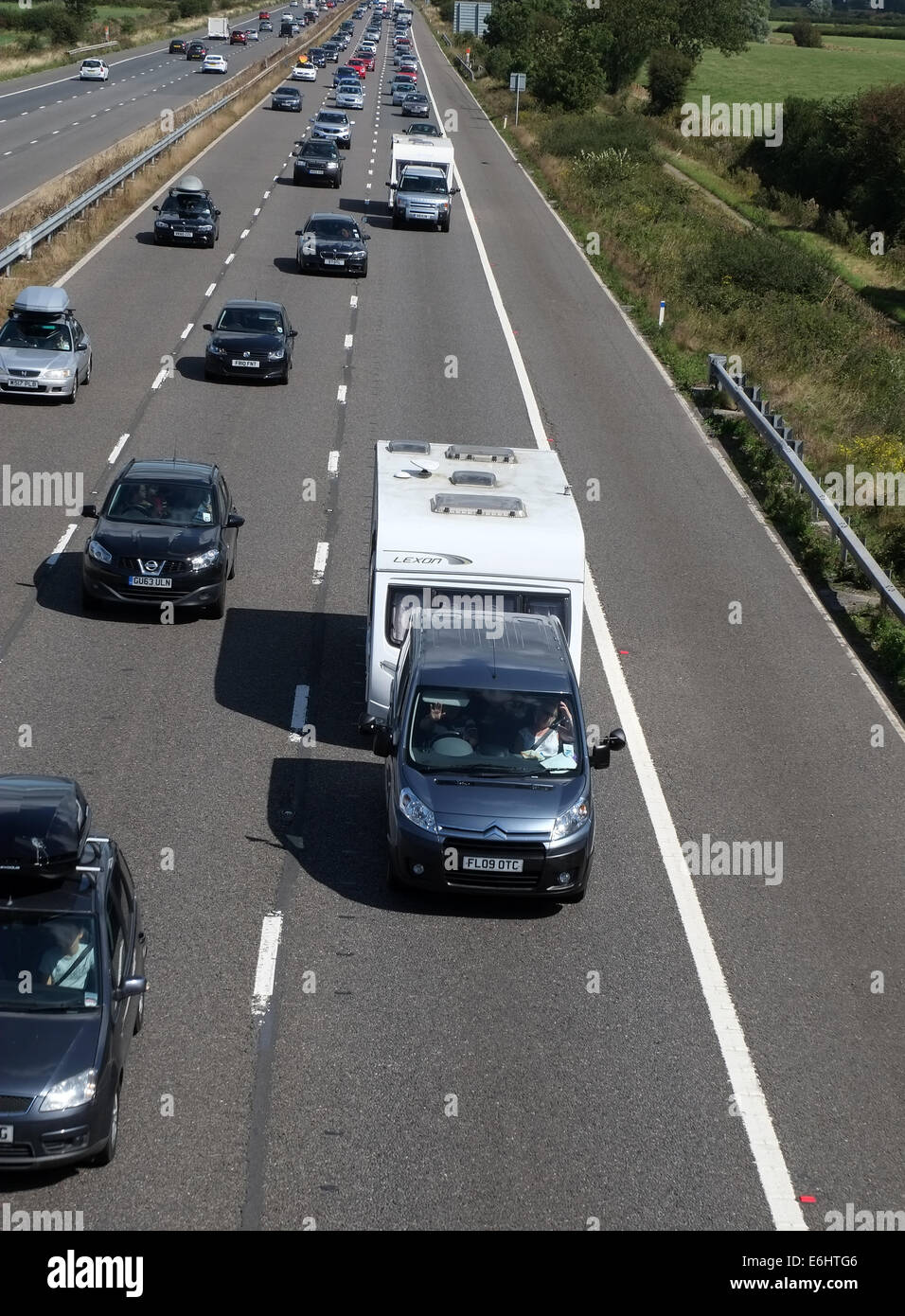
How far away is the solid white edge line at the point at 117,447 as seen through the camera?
80.0 feet

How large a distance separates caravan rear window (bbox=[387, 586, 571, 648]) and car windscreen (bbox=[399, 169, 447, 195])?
35830mm

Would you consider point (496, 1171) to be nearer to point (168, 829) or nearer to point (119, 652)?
point (168, 829)

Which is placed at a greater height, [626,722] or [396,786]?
[396,786]

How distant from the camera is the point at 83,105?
78312mm

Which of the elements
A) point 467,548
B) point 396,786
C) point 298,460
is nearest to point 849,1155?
point 396,786

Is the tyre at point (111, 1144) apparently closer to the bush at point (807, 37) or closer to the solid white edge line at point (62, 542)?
the solid white edge line at point (62, 542)

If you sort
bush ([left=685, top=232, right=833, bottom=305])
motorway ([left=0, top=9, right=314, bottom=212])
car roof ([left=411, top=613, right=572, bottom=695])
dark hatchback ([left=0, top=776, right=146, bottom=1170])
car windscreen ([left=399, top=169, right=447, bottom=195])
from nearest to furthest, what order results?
dark hatchback ([left=0, top=776, right=146, bottom=1170])
car roof ([left=411, top=613, right=572, bottom=695])
bush ([left=685, top=232, right=833, bottom=305])
car windscreen ([left=399, top=169, right=447, bottom=195])
motorway ([left=0, top=9, right=314, bottom=212])

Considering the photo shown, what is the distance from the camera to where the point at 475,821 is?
11758 mm

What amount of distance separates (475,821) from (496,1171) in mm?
3286

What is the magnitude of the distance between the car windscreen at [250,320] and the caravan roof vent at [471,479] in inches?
602

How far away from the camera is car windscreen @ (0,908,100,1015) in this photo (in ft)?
28.5

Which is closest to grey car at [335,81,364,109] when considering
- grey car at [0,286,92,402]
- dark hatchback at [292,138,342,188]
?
dark hatchback at [292,138,342,188]

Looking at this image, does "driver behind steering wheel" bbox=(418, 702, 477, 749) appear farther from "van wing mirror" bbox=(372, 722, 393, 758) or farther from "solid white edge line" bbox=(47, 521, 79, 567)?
"solid white edge line" bbox=(47, 521, 79, 567)

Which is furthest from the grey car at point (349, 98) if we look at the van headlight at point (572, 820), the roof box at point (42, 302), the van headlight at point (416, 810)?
the van headlight at point (572, 820)
